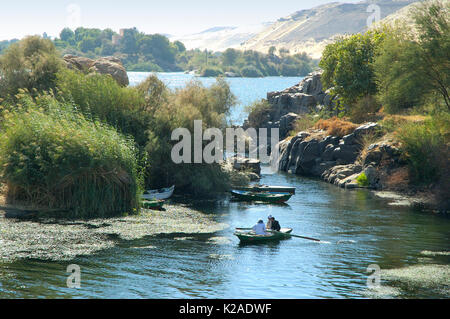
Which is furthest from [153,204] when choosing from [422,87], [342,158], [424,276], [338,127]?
[338,127]

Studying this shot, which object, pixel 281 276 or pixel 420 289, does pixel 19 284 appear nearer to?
pixel 281 276

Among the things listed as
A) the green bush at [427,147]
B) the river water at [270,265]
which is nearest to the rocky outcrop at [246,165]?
the green bush at [427,147]

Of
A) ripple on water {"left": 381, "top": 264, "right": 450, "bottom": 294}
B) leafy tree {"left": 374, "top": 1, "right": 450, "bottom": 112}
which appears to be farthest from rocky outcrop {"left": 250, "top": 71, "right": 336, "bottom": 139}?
ripple on water {"left": 381, "top": 264, "right": 450, "bottom": 294}

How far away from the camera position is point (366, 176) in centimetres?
5966

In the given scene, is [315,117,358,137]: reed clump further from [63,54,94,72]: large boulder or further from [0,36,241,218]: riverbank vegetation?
[63,54,94,72]: large boulder

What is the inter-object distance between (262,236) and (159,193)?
15732 mm

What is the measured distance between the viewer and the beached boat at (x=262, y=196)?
51.1 m

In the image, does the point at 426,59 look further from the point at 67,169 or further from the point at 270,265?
the point at 67,169

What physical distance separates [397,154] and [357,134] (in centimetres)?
968

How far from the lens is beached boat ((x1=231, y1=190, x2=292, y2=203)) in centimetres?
5106

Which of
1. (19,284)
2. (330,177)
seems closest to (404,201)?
(330,177)

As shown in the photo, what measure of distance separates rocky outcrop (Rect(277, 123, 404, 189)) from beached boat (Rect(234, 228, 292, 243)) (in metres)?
23.5

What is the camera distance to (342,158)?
2628 inches

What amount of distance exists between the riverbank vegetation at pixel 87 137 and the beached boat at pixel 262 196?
2.74 m
